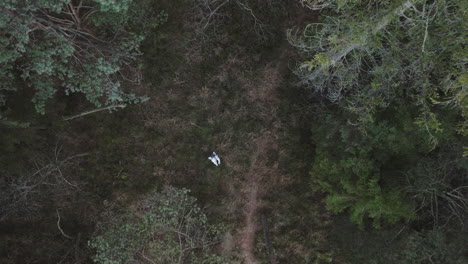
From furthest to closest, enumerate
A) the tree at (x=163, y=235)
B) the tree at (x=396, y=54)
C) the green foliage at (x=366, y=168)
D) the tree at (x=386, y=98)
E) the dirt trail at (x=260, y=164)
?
the dirt trail at (x=260, y=164), the tree at (x=163, y=235), the green foliage at (x=366, y=168), the tree at (x=386, y=98), the tree at (x=396, y=54)

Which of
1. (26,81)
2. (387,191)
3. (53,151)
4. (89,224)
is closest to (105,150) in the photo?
(53,151)

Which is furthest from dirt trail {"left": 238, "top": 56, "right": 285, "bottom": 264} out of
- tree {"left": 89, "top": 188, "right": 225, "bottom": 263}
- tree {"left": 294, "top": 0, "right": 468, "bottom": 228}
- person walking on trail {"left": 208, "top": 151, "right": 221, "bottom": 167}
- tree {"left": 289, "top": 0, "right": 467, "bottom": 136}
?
tree {"left": 289, "top": 0, "right": 467, "bottom": 136}

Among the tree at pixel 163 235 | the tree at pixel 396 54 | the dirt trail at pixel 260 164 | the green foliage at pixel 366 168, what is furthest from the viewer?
the dirt trail at pixel 260 164

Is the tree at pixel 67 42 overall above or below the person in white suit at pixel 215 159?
above

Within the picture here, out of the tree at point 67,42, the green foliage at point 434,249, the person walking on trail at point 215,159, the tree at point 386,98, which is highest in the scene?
the tree at point 67,42

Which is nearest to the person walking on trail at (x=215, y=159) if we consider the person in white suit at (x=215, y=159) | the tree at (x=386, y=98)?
the person in white suit at (x=215, y=159)

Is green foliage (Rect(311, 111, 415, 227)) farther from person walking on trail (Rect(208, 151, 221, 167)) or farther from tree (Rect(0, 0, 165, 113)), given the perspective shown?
tree (Rect(0, 0, 165, 113))

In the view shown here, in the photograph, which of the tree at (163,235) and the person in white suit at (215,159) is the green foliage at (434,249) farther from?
the person in white suit at (215,159)

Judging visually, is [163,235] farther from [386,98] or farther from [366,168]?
[386,98]
